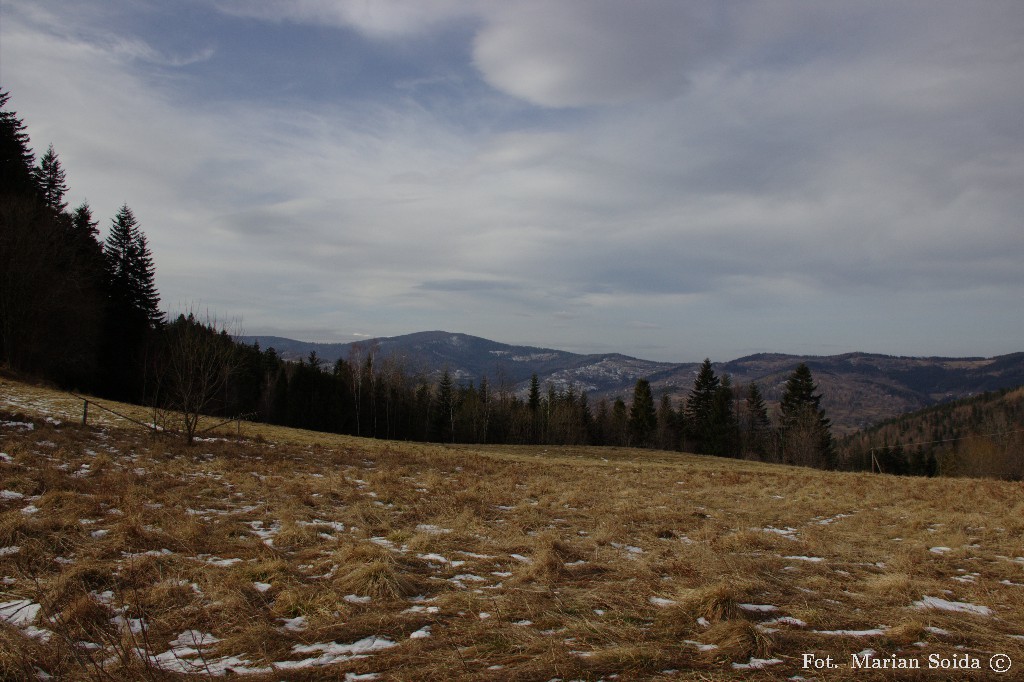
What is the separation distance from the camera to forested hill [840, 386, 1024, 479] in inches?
2594

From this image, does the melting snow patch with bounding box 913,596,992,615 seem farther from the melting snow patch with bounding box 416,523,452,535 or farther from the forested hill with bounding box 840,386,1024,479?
the forested hill with bounding box 840,386,1024,479

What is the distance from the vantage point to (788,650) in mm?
3637

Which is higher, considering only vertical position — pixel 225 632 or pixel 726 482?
pixel 225 632

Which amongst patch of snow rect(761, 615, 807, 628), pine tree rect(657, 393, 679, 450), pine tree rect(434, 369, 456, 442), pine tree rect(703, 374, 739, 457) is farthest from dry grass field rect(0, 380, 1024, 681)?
pine tree rect(657, 393, 679, 450)

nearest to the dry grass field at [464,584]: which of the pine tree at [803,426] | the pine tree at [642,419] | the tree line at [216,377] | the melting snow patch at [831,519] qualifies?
the melting snow patch at [831,519]

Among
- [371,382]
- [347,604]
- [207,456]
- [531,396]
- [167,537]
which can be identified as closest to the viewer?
[347,604]

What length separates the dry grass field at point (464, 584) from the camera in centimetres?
338

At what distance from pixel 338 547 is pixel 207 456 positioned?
31.1 ft

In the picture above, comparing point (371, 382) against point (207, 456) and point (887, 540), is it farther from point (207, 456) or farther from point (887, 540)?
point (887, 540)

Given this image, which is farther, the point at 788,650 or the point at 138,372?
the point at 138,372

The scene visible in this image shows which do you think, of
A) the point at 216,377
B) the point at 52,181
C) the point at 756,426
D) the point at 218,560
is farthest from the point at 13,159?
the point at 756,426

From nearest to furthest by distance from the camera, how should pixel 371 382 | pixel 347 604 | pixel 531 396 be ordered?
pixel 347 604 → pixel 371 382 → pixel 531 396

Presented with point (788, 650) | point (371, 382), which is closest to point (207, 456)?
point (788, 650)

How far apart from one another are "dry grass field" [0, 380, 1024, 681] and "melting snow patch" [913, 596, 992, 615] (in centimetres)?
3
